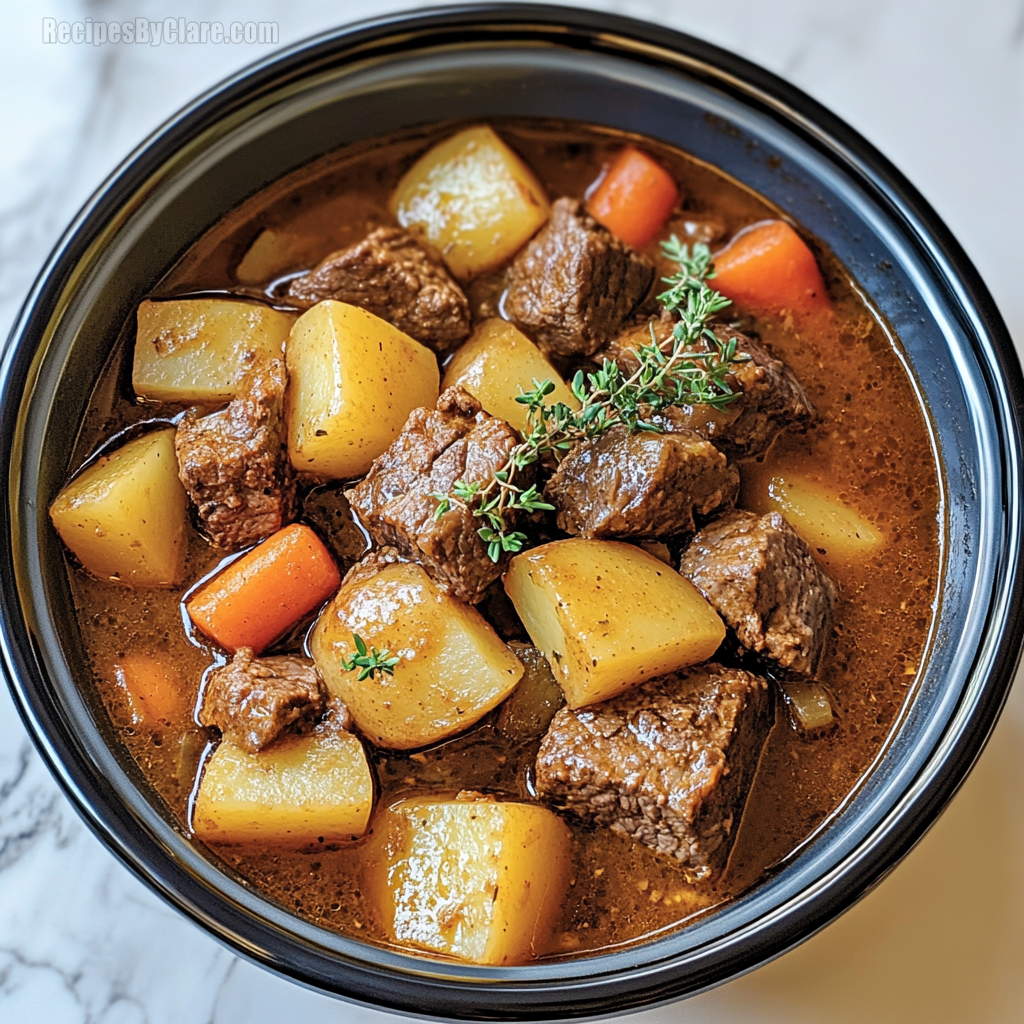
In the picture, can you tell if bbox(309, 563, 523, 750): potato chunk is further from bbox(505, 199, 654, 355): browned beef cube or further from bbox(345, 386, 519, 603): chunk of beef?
bbox(505, 199, 654, 355): browned beef cube

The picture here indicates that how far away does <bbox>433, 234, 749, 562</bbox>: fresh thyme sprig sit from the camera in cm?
216

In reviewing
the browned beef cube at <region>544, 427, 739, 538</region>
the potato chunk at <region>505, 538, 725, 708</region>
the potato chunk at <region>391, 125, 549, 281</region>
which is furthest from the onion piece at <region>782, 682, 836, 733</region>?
the potato chunk at <region>391, 125, 549, 281</region>

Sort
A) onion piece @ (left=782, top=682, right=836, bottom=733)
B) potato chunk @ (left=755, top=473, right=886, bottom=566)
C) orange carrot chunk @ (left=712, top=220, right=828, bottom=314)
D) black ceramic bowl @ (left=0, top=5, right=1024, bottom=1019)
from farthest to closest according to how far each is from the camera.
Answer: orange carrot chunk @ (left=712, top=220, right=828, bottom=314) < potato chunk @ (left=755, top=473, right=886, bottom=566) < onion piece @ (left=782, top=682, right=836, bottom=733) < black ceramic bowl @ (left=0, top=5, right=1024, bottom=1019)

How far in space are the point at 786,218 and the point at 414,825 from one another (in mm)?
1785

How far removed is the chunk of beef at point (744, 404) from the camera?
94.9 inches

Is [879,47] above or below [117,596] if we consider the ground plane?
above

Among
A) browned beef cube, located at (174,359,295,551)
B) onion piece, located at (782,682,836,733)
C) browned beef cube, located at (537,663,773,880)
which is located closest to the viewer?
browned beef cube, located at (537,663,773,880)

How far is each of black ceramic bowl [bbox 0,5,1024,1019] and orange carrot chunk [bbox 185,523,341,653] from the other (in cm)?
32

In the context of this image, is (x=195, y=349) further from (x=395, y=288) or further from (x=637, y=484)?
(x=637, y=484)

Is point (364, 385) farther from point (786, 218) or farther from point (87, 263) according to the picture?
point (786, 218)

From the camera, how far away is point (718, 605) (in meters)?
2.33

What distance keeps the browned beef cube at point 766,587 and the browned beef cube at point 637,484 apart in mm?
99

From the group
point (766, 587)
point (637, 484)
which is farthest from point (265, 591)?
point (766, 587)

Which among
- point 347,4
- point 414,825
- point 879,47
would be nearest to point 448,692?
point 414,825
